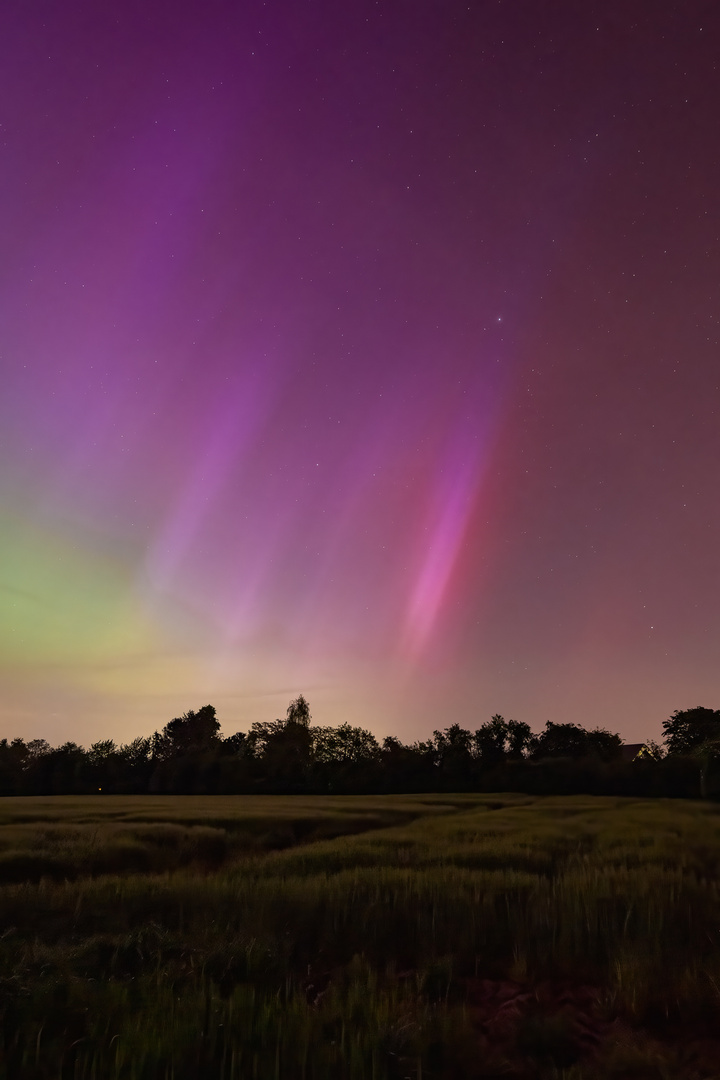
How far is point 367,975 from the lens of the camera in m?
7.43

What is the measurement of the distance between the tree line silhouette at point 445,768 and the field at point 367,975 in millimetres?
58758

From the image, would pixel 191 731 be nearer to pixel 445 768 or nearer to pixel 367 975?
pixel 445 768

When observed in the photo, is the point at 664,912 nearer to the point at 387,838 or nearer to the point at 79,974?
the point at 79,974

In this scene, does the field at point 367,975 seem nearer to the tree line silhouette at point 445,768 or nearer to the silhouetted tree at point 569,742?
the tree line silhouette at point 445,768

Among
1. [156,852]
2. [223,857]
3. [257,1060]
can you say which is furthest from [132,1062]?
[223,857]

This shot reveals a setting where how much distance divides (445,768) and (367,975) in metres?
76.8

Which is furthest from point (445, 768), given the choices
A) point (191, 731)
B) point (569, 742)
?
point (191, 731)

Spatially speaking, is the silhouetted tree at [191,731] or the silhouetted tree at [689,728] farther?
the silhouetted tree at [191,731]

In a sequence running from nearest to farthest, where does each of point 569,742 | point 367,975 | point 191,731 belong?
point 367,975 < point 569,742 < point 191,731

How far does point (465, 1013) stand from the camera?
6.18 metres

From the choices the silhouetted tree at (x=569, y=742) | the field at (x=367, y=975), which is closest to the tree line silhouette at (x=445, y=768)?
the silhouetted tree at (x=569, y=742)

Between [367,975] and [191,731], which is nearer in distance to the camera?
[367,975]

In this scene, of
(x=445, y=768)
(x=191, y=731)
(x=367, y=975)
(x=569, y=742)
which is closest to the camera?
(x=367, y=975)

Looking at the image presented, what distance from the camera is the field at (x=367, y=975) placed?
5449 millimetres
